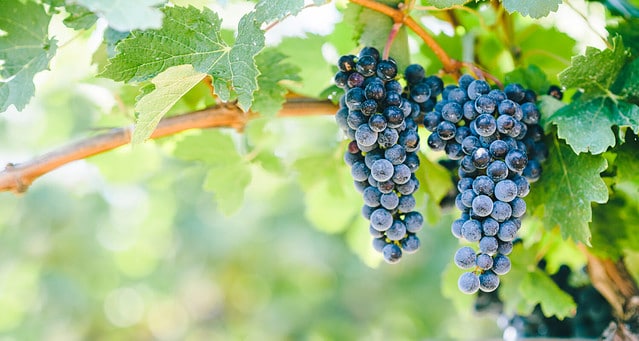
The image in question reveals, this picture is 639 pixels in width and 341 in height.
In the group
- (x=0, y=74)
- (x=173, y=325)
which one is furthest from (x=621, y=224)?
(x=173, y=325)

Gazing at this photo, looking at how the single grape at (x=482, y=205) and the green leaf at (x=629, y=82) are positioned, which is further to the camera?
the green leaf at (x=629, y=82)

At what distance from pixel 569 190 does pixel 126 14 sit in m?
0.66

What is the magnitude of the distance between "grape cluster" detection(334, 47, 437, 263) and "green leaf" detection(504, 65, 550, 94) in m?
0.21

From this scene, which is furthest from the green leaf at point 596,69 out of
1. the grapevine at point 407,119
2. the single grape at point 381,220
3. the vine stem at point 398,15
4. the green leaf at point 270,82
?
the green leaf at point 270,82

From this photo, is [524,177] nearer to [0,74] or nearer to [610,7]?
[610,7]

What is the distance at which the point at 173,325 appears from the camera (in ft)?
21.6

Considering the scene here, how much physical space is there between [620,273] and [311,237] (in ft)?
12.6

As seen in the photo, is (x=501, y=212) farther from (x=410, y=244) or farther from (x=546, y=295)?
(x=546, y=295)

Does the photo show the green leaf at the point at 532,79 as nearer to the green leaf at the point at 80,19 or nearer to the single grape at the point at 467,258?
the single grape at the point at 467,258

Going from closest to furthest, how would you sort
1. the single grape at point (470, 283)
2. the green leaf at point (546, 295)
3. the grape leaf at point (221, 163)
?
the single grape at point (470, 283), the green leaf at point (546, 295), the grape leaf at point (221, 163)

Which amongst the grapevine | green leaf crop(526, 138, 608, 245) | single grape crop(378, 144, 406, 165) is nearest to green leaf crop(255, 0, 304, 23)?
the grapevine

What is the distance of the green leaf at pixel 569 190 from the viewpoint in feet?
2.98

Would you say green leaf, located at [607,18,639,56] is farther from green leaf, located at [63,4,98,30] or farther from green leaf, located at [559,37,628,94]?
green leaf, located at [63,4,98,30]

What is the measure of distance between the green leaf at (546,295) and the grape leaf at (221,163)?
1.93 ft
